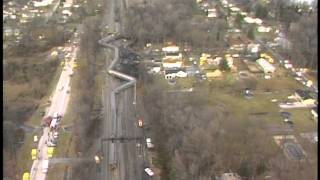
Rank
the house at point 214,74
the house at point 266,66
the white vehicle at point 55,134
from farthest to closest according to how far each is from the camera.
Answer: the house at point 266,66 → the house at point 214,74 → the white vehicle at point 55,134

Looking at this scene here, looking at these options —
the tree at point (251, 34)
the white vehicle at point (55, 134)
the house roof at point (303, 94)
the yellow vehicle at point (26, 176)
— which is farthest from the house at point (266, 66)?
the yellow vehicle at point (26, 176)

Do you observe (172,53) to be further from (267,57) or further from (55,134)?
(55,134)

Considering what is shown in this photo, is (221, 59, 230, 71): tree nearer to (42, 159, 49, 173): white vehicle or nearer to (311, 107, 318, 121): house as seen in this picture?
(311, 107, 318, 121): house

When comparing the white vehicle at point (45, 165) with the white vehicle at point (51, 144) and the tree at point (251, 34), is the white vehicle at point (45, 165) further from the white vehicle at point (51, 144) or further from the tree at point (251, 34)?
the tree at point (251, 34)

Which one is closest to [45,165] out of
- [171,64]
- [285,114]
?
[285,114]

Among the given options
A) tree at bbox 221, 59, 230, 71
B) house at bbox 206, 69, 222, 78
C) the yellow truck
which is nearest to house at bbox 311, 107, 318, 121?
house at bbox 206, 69, 222, 78
